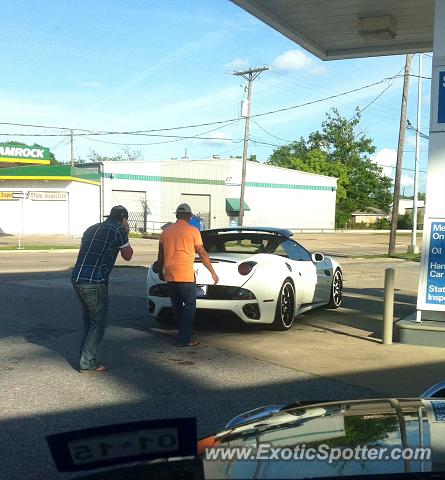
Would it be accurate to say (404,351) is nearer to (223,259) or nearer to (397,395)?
(397,395)

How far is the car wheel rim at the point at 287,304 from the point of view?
876cm

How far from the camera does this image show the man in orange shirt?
7.56m

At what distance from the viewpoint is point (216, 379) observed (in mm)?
6395


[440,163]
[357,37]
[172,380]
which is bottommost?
[172,380]

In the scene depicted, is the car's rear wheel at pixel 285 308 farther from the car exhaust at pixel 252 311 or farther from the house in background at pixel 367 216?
the house in background at pixel 367 216

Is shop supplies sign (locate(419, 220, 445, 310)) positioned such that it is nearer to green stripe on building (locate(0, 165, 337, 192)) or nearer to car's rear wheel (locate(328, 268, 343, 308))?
car's rear wheel (locate(328, 268, 343, 308))

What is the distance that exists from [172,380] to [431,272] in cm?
397

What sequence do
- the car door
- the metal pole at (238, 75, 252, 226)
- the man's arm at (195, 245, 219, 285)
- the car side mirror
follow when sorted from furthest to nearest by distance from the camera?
the metal pole at (238, 75, 252, 226) → the car side mirror → the car door → the man's arm at (195, 245, 219, 285)

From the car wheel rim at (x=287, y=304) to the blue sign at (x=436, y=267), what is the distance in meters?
1.86

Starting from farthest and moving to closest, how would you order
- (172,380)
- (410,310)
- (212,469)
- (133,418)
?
(410,310) < (172,380) < (133,418) < (212,469)

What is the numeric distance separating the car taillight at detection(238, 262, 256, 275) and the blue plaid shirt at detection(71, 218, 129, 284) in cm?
221

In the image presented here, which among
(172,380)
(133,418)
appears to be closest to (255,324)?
(172,380)


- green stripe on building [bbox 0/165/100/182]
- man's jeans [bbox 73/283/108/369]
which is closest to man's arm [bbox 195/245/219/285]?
man's jeans [bbox 73/283/108/369]

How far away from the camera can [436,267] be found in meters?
8.30
